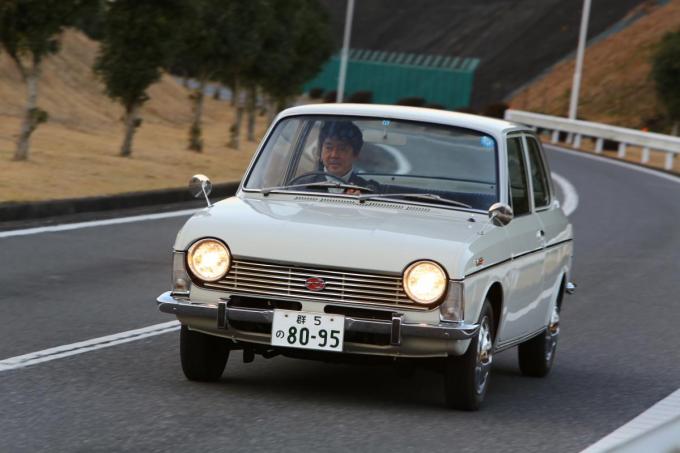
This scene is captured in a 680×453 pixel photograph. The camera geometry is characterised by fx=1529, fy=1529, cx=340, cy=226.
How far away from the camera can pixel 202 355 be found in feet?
25.8

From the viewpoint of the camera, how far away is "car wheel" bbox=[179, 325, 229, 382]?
25.6ft

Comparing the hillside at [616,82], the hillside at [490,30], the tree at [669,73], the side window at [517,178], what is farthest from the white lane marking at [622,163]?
the hillside at [490,30]

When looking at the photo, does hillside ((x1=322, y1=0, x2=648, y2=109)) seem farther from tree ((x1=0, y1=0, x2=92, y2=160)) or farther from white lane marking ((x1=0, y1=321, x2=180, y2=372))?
white lane marking ((x1=0, y1=321, x2=180, y2=372))

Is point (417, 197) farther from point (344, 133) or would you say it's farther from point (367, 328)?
point (367, 328)

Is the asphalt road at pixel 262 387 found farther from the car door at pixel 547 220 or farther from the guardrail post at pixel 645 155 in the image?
the guardrail post at pixel 645 155

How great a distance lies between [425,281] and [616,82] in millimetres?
70681

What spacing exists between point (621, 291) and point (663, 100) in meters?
41.7

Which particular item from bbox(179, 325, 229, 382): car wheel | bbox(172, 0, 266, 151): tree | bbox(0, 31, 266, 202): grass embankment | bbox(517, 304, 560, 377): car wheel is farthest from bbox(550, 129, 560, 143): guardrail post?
bbox(179, 325, 229, 382): car wheel

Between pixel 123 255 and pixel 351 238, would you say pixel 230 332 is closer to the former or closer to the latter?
pixel 351 238

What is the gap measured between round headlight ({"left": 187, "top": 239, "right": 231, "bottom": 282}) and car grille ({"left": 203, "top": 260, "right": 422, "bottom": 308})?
6.5 inches

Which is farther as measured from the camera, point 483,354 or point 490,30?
point 490,30

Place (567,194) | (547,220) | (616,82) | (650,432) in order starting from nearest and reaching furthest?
1. (650,432)
2. (547,220)
3. (567,194)
4. (616,82)

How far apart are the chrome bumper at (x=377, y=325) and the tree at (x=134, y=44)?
18759 millimetres

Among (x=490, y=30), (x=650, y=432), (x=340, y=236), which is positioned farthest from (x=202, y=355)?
(x=490, y=30)
